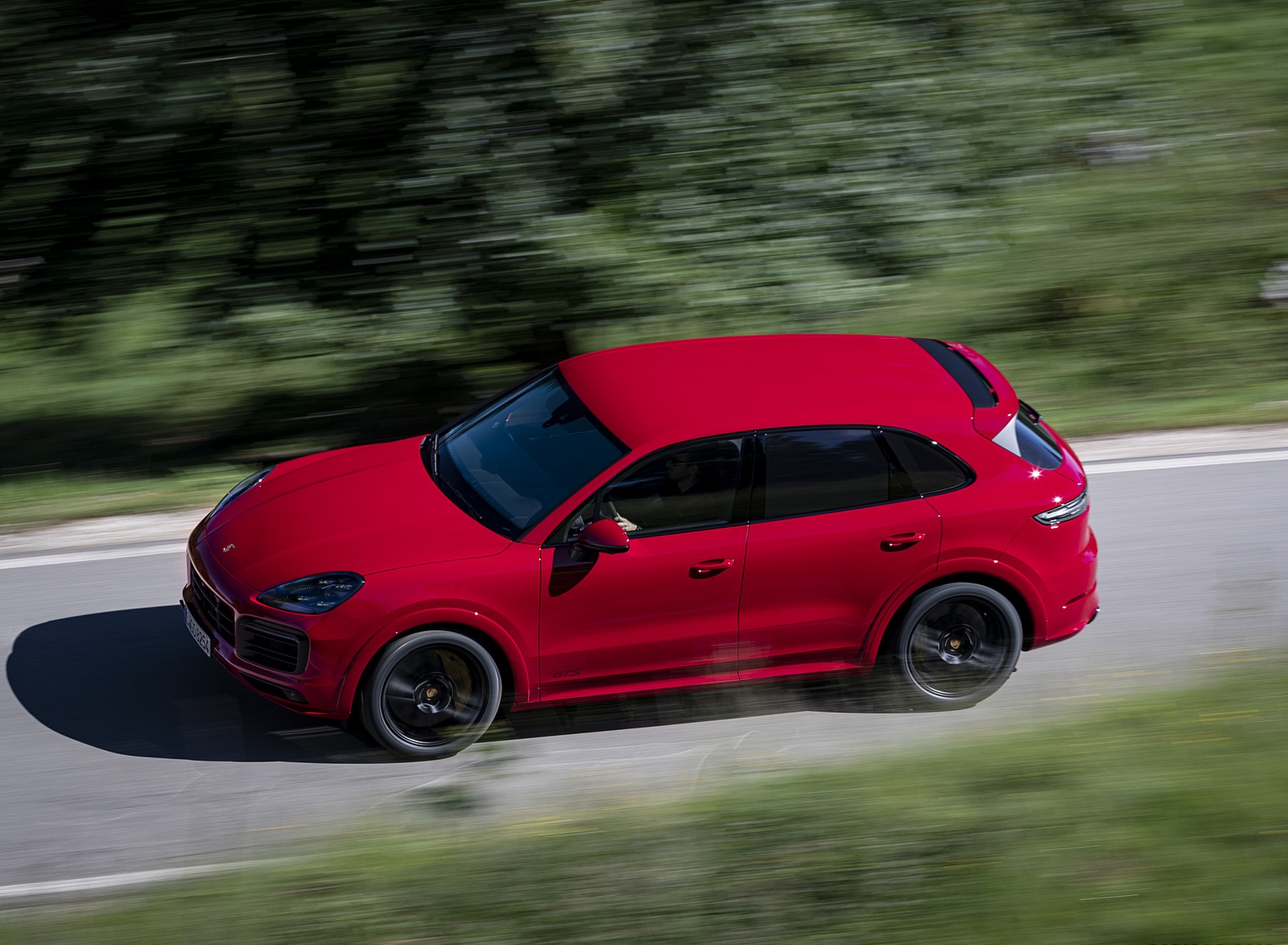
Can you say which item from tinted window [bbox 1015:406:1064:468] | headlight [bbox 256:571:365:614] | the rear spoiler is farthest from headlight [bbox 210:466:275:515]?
tinted window [bbox 1015:406:1064:468]

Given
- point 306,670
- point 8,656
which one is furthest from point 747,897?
point 8,656

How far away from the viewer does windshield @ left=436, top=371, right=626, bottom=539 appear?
568 cm

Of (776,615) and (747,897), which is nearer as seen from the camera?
(747,897)

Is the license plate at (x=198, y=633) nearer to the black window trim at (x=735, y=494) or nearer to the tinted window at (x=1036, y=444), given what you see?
the black window trim at (x=735, y=494)

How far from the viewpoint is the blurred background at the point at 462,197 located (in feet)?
30.1

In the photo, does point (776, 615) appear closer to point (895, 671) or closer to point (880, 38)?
point (895, 671)

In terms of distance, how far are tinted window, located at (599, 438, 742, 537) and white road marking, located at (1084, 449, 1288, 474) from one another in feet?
13.0

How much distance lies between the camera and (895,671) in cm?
604

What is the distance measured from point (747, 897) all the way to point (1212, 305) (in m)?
9.31

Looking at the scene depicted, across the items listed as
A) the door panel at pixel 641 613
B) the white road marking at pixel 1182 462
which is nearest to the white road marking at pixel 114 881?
the door panel at pixel 641 613

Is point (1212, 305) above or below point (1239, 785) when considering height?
below

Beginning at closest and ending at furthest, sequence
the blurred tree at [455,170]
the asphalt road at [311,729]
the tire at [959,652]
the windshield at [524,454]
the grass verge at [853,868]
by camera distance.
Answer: the grass verge at [853,868], the asphalt road at [311,729], the windshield at [524,454], the tire at [959,652], the blurred tree at [455,170]

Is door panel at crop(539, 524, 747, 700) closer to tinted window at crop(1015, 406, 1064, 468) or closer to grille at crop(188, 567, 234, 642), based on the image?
grille at crop(188, 567, 234, 642)

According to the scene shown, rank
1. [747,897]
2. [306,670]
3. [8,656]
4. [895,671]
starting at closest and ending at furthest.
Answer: [747,897] < [306,670] < [895,671] < [8,656]
